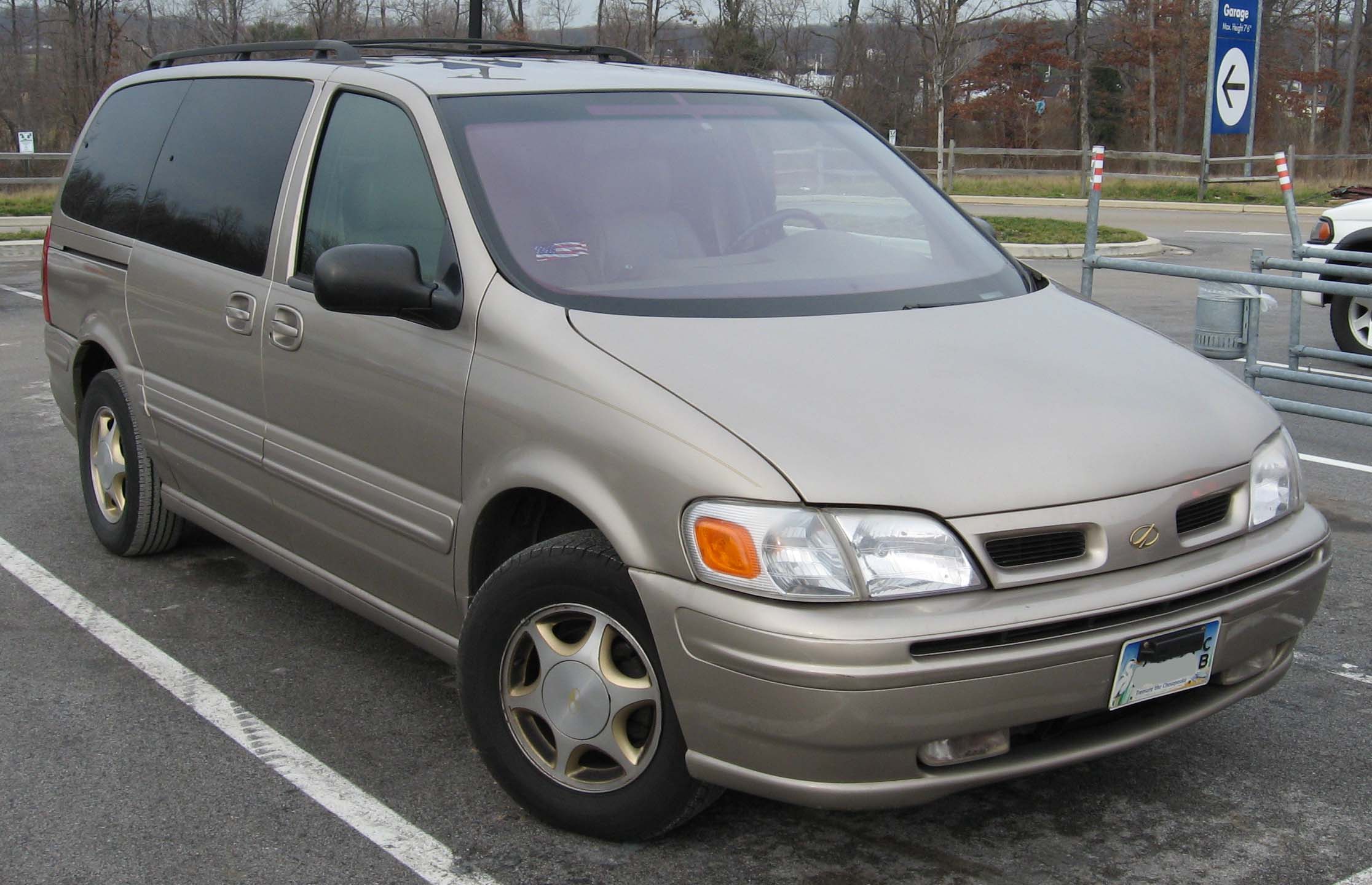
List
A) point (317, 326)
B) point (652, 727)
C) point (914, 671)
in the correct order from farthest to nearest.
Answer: point (317, 326) < point (652, 727) < point (914, 671)

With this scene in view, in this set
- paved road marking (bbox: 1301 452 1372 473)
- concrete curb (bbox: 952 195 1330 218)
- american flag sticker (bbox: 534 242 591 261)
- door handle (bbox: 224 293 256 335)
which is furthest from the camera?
concrete curb (bbox: 952 195 1330 218)

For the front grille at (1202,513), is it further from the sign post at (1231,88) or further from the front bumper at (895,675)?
the sign post at (1231,88)

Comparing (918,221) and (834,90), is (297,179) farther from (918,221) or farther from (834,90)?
(834,90)

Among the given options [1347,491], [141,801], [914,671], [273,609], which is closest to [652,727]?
[914,671]

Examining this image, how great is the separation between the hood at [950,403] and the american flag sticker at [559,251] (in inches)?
10.8

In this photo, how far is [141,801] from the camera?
3.45 metres

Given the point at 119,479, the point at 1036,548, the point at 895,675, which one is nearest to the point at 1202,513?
the point at 1036,548

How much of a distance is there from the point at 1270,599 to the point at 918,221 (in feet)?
5.27

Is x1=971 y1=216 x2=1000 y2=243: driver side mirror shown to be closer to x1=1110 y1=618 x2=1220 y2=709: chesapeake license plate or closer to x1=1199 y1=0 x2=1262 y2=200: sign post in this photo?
x1=1110 y1=618 x2=1220 y2=709: chesapeake license plate

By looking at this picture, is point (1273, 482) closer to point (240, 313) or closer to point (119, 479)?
point (240, 313)

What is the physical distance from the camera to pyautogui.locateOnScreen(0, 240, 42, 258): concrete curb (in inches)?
696

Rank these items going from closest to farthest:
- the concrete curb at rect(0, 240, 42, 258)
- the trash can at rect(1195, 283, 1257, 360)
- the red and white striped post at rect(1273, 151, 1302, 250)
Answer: the trash can at rect(1195, 283, 1257, 360)
the red and white striped post at rect(1273, 151, 1302, 250)
the concrete curb at rect(0, 240, 42, 258)

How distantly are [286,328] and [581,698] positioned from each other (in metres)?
1.53

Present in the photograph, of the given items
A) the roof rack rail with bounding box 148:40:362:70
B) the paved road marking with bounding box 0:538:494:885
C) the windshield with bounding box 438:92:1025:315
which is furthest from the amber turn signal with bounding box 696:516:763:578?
the roof rack rail with bounding box 148:40:362:70
